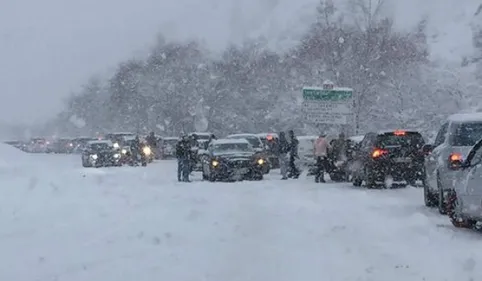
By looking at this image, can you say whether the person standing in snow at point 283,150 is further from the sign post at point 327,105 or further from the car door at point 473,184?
the car door at point 473,184

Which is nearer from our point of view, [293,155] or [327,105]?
[293,155]

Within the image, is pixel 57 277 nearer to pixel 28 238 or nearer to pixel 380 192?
pixel 28 238

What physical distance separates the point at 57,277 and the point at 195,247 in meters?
2.44

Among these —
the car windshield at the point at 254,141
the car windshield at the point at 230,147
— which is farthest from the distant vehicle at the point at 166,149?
the car windshield at the point at 230,147

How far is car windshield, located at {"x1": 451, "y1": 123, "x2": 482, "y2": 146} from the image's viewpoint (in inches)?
587

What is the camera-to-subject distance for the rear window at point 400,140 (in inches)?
867

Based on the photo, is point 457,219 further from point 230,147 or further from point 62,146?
point 62,146

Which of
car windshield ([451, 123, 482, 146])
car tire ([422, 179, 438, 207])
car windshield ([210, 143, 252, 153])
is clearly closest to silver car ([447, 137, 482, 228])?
car windshield ([451, 123, 482, 146])

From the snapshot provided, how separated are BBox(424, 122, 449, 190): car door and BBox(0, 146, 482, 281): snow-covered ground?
2.09 feet

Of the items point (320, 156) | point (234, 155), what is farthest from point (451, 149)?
point (234, 155)

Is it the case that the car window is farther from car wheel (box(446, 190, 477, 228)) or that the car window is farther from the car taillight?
the car taillight

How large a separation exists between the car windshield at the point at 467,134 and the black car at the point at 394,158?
21.0 ft

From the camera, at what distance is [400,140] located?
22.2 m

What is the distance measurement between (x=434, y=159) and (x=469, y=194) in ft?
13.7
